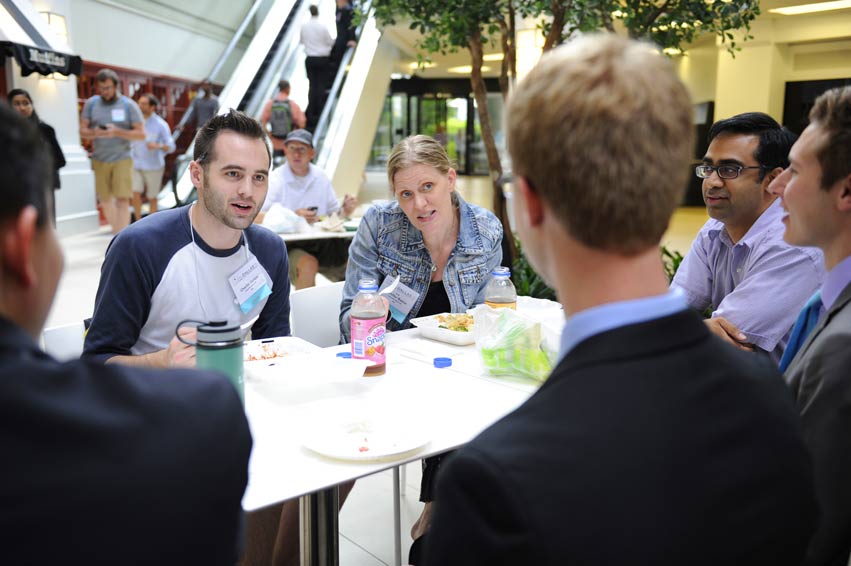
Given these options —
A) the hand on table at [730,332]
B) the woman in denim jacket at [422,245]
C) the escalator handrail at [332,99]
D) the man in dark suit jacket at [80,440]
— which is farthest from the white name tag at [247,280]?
the escalator handrail at [332,99]

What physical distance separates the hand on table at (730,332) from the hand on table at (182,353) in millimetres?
1545

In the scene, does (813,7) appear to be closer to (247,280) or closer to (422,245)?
(422,245)

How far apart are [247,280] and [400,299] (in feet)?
1.98

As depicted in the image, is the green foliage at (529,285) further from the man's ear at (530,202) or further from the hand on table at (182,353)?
the man's ear at (530,202)

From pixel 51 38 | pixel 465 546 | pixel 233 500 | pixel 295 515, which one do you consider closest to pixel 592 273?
pixel 465 546

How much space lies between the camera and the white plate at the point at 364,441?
4.77ft

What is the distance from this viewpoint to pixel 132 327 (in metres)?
2.20

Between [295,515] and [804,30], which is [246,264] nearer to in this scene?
[295,515]

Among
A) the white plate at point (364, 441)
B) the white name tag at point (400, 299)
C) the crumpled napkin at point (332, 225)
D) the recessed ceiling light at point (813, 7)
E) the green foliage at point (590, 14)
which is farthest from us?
the recessed ceiling light at point (813, 7)

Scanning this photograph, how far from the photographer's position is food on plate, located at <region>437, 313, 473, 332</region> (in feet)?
8.04

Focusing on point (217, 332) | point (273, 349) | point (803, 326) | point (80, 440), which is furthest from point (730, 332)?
point (80, 440)

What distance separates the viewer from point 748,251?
8.18 ft

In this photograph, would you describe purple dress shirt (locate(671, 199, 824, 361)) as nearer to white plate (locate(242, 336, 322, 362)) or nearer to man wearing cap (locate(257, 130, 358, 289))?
white plate (locate(242, 336, 322, 362))

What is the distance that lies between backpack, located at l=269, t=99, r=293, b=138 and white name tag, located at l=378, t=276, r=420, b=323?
6303 mm
